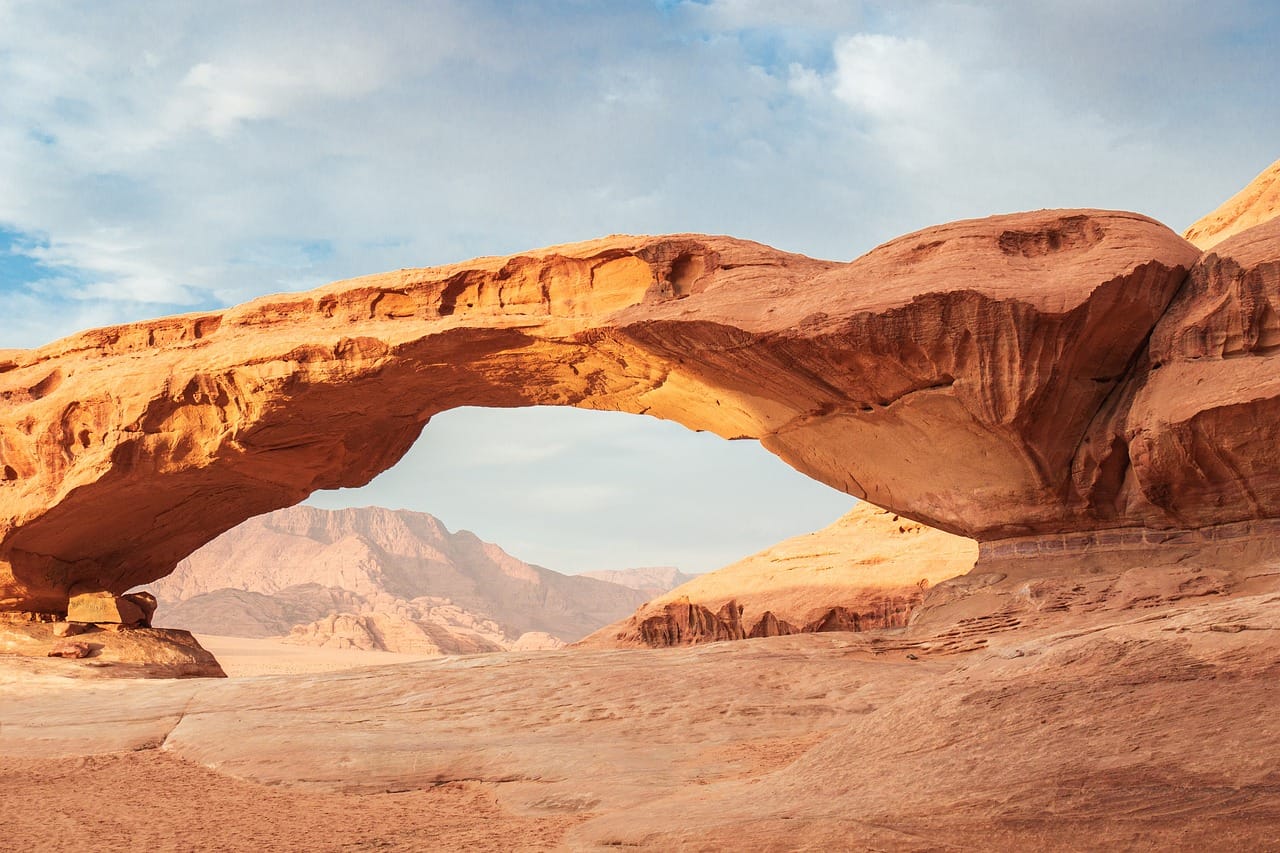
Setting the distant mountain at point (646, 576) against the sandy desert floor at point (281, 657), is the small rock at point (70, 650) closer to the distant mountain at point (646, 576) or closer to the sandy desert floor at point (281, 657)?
the sandy desert floor at point (281, 657)

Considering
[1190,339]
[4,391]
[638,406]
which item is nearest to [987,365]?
[1190,339]

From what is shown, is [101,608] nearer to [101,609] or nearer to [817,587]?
[101,609]

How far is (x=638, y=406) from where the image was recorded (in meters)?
14.4

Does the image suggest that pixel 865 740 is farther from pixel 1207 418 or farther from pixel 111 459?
pixel 111 459

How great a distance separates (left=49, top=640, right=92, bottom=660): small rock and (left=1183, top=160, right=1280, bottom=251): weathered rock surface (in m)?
19.5

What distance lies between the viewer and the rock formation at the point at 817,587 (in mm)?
19641

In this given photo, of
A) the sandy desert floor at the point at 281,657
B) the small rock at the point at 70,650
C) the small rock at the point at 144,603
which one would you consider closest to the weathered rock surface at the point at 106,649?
the small rock at the point at 70,650

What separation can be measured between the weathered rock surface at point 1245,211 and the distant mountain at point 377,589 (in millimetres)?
45012

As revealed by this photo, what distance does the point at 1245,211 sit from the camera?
66.1ft

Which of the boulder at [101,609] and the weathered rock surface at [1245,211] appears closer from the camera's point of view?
the boulder at [101,609]

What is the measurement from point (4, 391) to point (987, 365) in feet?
45.3

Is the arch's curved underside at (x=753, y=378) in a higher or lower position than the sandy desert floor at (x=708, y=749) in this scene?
higher

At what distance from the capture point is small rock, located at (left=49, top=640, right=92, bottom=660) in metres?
14.3

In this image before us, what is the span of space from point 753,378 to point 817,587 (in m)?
9.92
